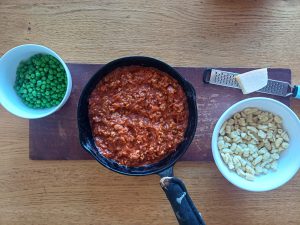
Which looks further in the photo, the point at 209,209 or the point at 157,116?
the point at 209,209

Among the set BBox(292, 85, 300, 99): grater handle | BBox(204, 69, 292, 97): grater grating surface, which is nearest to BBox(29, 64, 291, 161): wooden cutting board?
BBox(204, 69, 292, 97): grater grating surface

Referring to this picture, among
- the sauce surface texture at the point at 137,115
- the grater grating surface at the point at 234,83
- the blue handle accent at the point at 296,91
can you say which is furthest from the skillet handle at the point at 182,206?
the blue handle accent at the point at 296,91

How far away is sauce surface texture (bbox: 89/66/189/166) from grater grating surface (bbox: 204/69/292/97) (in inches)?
5.2

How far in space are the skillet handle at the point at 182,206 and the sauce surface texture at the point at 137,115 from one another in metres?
0.12

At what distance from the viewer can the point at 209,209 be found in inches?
50.0

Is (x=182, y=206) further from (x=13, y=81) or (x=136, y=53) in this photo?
(x=13, y=81)

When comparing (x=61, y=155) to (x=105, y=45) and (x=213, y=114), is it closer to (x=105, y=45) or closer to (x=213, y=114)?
(x=105, y=45)

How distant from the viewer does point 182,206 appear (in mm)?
1039

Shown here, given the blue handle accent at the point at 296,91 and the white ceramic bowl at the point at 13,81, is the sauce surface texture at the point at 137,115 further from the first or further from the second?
the blue handle accent at the point at 296,91

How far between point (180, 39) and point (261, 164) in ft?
1.47

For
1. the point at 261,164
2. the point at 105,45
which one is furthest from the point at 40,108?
the point at 261,164

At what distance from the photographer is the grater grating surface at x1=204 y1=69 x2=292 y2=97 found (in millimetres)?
1229

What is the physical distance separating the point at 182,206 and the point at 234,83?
16.5 inches

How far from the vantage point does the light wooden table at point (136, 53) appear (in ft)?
4.09
